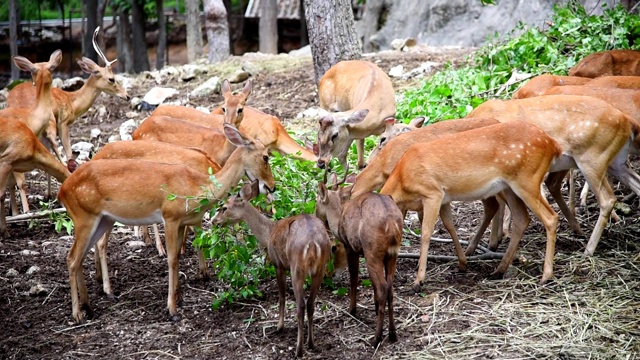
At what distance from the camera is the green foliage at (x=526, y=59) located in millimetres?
11070

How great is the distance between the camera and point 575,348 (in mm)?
6090

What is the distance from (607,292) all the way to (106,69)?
837cm

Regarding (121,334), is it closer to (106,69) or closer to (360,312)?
(360,312)

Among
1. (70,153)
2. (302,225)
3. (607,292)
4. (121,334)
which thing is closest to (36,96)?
(70,153)

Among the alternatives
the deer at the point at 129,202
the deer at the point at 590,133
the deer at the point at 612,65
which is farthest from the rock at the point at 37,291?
the deer at the point at 612,65

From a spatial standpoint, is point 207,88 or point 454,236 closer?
point 454,236

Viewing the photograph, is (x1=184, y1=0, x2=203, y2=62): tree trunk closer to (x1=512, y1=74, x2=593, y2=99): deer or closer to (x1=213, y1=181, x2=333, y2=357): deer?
(x1=512, y1=74, x2=593, y2=99): deer

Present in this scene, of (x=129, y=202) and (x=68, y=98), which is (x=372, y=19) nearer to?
(x=68, y=98)

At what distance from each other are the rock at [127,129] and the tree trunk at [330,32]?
2.87 m

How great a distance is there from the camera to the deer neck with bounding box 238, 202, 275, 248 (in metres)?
7.00

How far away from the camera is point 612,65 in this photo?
992 cm

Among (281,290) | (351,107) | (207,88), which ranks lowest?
(207,88)

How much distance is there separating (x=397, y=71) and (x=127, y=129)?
428 cm

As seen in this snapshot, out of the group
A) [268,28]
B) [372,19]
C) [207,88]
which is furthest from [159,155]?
[372,19]
